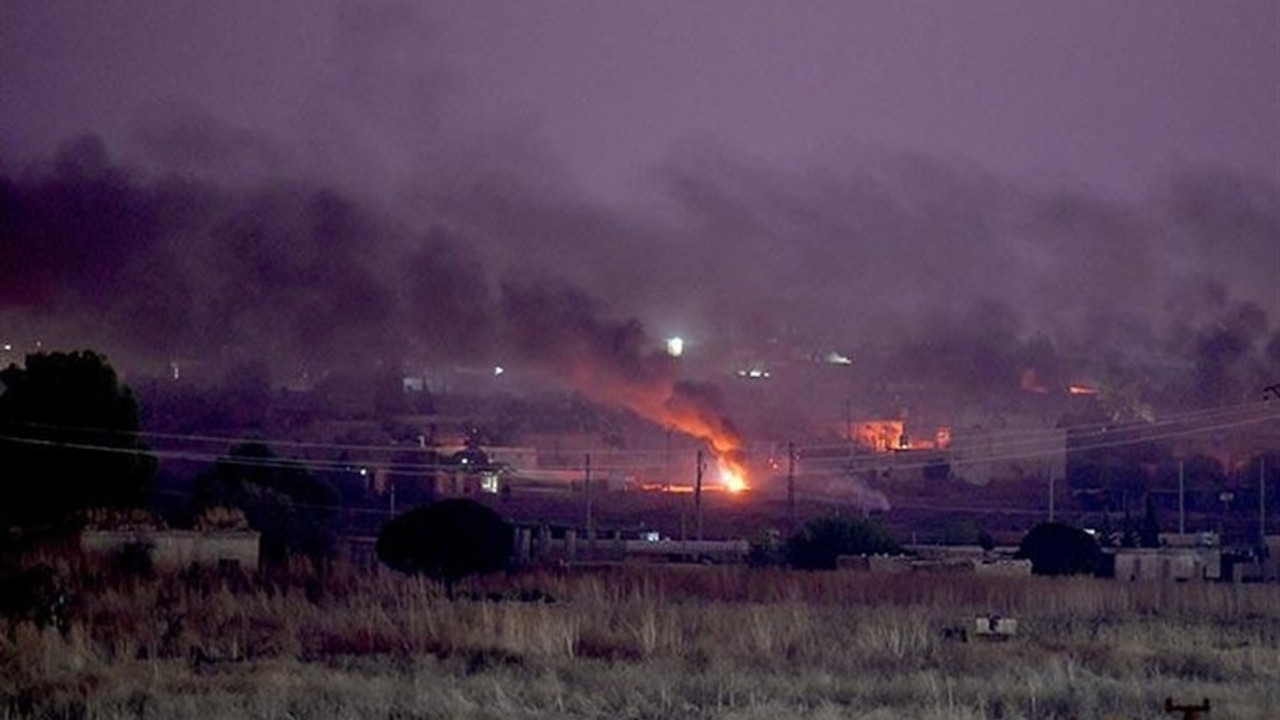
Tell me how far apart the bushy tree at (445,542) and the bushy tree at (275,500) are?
7.43 feet

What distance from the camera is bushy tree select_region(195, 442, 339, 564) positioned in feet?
137

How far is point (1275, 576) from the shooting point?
143 feet

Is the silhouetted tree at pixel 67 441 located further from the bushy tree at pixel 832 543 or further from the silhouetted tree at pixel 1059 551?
the silhouetted tree at pixel 1059 551

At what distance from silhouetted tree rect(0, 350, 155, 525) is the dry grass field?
966cm

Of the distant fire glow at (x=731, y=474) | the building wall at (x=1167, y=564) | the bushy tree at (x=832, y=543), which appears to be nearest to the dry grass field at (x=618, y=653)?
the bushy tree at (x=832, y=543)

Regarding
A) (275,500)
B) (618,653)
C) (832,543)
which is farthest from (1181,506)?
(618,653)

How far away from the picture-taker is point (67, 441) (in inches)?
1580

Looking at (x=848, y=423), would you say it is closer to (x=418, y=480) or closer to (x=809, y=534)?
(x=418, y=480)

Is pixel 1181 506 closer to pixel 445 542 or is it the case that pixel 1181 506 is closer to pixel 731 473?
pixel 731 473

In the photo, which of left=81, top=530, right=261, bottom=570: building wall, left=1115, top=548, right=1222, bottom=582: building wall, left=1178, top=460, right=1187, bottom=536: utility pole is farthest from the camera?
left=1178, top=460, right=1187, bottom=536: utility pole

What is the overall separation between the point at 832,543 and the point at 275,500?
1211 centimetres

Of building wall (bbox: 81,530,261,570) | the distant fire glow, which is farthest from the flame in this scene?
building wall (bbox: 81,530,261,570)

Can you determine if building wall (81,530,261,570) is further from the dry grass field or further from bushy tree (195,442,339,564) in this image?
the dry grass field

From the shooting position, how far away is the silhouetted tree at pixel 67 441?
38.9 metres
